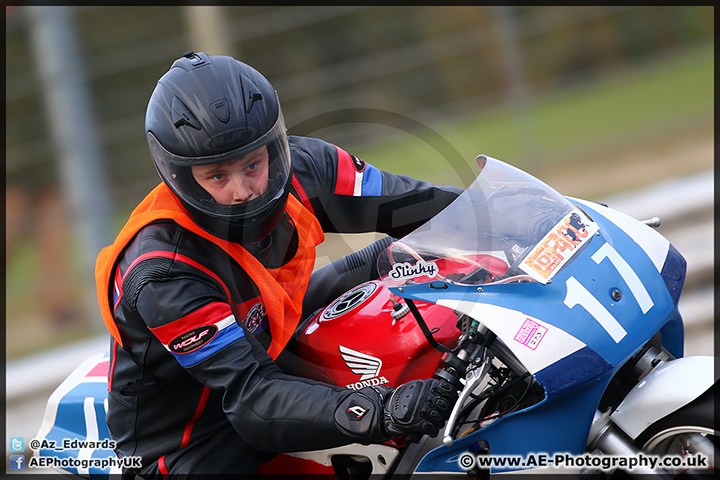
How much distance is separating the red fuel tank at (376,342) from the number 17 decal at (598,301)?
1.36 ft

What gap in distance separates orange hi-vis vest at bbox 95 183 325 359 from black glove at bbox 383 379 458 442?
0.57 m

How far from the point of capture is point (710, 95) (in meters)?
9.27

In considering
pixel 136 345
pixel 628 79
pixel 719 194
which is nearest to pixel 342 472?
pixel 136 345

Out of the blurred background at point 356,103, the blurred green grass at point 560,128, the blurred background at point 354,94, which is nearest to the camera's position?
the blurred background at point 356,103

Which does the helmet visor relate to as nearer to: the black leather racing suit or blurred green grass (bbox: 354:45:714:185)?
the black leather racing suit

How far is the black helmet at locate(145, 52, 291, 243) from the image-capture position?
7.82 ft

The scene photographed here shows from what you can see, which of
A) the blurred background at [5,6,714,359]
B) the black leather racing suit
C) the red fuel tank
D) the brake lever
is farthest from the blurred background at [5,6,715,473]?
the brake lever

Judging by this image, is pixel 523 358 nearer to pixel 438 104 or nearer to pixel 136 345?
pixel 136 345

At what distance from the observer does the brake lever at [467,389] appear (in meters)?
2.05

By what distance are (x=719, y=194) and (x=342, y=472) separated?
3.25m

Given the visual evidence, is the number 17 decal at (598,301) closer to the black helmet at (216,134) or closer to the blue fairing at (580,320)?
the blue fairing at (580,320)

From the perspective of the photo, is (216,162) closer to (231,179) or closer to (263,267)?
(231,179)

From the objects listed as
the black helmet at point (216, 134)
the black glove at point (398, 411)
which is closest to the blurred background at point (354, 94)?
the black helmet at point (216, 134)

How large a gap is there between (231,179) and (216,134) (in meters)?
0.16
